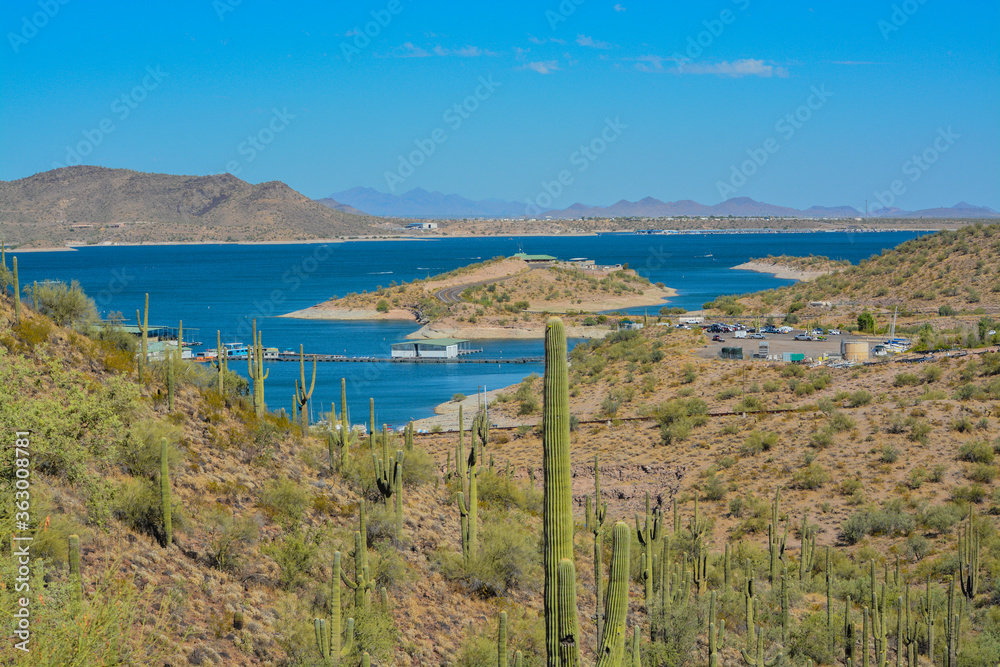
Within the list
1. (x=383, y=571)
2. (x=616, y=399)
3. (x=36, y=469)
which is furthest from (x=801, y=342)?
(x=36, y=469)

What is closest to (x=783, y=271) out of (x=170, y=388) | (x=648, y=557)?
(x=648, y=557)

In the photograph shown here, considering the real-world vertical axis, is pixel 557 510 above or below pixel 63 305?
below

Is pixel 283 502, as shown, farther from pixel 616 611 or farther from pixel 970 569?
pixel 970 569

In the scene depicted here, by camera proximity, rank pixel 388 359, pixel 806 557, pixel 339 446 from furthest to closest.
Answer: pixel 388 359
pixel 806 557
pixel 339 446

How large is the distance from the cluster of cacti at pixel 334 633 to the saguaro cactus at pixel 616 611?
650cm

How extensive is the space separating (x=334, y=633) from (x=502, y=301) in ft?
360

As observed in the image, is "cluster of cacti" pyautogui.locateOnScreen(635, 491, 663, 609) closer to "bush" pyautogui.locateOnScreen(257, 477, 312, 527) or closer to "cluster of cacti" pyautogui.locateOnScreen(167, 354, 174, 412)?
"bush" pyautogui.locateOnScreen(257, 477, 312, 527)

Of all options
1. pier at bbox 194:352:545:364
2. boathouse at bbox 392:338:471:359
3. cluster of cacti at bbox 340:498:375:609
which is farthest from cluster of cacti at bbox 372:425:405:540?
boathouse at bbox 392:338:471:359

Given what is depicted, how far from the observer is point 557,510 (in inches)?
319

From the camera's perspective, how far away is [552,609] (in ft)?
26.6

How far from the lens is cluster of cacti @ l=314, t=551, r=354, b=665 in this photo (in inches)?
532

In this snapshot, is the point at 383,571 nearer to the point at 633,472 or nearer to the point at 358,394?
the point at 633,472

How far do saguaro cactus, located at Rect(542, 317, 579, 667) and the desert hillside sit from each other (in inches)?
4.8

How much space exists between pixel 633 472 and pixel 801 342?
3484cm
